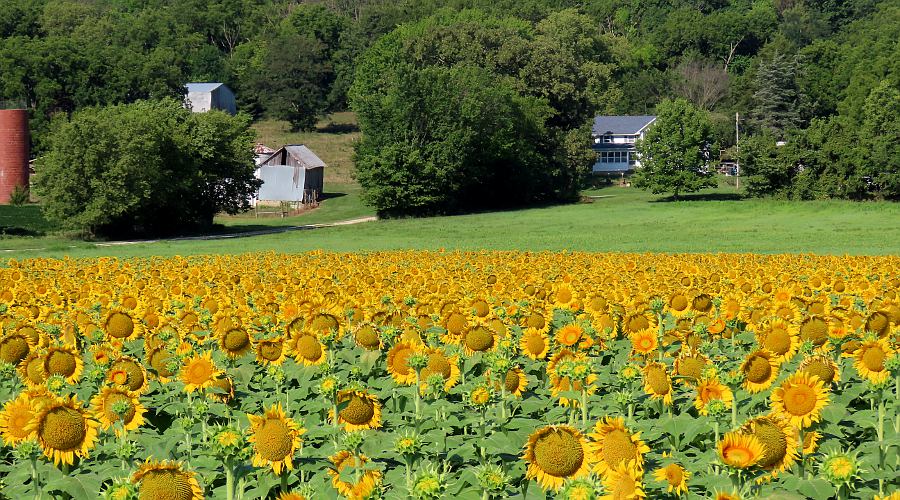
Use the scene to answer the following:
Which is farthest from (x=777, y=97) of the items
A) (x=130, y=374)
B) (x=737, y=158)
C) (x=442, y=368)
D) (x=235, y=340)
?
(x=130, y=374)

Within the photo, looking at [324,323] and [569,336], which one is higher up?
[324,323]

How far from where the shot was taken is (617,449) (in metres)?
5.03

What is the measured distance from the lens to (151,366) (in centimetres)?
811

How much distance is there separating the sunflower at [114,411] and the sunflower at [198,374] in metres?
0.66

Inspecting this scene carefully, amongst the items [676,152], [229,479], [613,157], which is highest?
[613,157]

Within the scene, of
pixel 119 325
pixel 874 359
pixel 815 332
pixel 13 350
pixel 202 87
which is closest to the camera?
pixel 874 359

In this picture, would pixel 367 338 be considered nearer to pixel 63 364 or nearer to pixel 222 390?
pixel 222 390

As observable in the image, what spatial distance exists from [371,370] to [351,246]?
38.2 metres

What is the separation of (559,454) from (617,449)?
305 mm

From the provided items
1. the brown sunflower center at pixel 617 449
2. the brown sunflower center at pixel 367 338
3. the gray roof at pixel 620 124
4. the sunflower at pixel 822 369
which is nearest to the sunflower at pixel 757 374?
the sunflower at pixel 822 369

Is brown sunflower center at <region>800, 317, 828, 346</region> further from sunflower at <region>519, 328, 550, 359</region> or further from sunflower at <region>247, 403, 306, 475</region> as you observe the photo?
sunflower at <region>247, 403, 306, 475</region>

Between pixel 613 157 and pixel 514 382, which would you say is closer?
pixel 514 382

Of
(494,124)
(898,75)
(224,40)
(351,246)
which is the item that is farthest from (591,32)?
(351,246)

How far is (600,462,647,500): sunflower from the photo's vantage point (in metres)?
4.50
